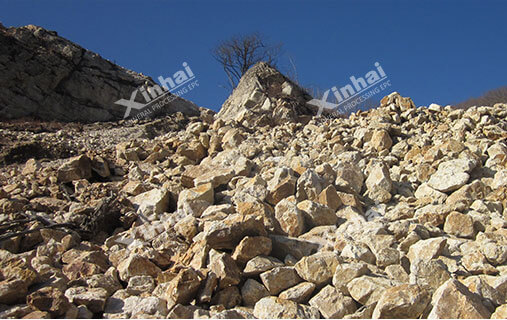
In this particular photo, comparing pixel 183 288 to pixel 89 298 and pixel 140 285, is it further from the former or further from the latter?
pixel 89 298

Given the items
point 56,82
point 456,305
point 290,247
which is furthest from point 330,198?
point 56,82

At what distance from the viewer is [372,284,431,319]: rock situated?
7.39 feet

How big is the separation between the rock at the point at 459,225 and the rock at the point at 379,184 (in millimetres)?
844

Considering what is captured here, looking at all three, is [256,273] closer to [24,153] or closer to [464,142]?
[464,142]

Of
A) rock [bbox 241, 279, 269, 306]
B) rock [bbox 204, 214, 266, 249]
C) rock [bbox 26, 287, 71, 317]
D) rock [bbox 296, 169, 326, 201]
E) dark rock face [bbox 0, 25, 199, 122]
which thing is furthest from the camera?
dark rock face [bbox 0, 25, 199, 122]

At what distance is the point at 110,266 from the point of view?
131 inches

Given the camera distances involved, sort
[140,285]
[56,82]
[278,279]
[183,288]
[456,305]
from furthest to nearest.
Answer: [56,82] → [140,285] → [278,279] → [183,288] → [456,305]

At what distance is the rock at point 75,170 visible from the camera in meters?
5.71

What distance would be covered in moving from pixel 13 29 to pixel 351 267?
19056mm

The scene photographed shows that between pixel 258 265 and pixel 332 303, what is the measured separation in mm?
562

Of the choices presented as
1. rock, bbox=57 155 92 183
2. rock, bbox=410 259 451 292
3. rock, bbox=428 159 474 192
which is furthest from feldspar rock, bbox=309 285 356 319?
rock, bbox=57 155 92 183

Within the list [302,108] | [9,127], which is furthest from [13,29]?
[302,108]

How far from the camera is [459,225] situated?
3289 mm

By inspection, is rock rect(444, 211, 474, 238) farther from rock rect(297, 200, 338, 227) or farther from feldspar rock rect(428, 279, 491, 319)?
feldspar rock rect(428, 279, 491, 319)
